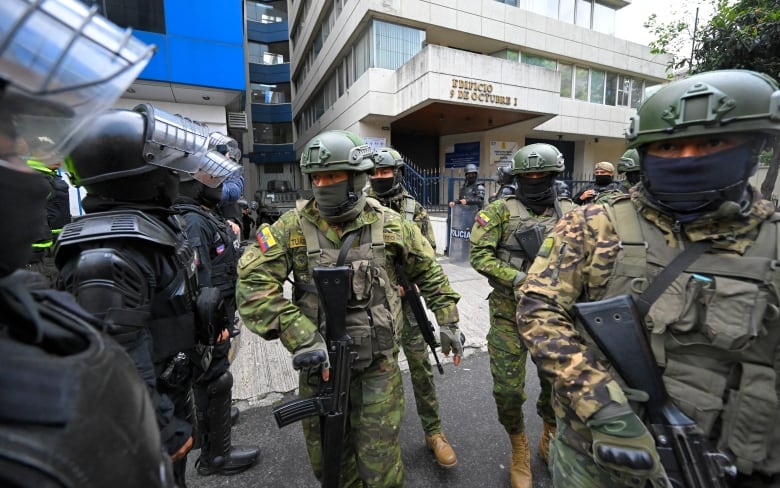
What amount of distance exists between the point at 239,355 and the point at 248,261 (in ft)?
8.07

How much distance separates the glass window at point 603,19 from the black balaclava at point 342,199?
67.0ft

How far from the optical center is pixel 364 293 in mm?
1893

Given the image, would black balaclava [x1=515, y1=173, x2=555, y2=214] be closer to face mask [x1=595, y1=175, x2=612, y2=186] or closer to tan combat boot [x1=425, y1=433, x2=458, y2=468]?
tan combat boot [x1=425, y1=433, x2=458, y2=468]

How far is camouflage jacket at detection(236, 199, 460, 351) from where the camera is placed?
187 centimetres

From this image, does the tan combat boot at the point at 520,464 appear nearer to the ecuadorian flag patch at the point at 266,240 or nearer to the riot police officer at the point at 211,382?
the riot police officer at the point at 211,382

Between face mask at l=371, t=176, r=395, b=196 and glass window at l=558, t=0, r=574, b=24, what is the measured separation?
1710 cm

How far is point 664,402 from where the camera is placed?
4.04 ft

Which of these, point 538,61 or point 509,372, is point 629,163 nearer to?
point 509,372

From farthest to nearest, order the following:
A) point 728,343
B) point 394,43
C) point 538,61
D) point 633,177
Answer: point 538,61 → point 394,43 → point 633,177 → point 728,343

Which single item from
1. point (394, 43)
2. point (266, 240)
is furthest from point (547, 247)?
point (394, 43)

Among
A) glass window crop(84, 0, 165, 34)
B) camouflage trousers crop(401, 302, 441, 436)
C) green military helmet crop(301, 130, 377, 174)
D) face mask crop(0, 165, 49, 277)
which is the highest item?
glass window crop(84, 0, 165, 34)

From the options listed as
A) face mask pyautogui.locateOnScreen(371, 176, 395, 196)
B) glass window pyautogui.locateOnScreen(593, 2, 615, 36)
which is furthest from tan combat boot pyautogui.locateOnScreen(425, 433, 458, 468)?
glass window pyautogui.locateOnScreen(593, 2, 615, 36)

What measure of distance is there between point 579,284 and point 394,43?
41.7 ft

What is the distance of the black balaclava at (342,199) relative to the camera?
1.93m
